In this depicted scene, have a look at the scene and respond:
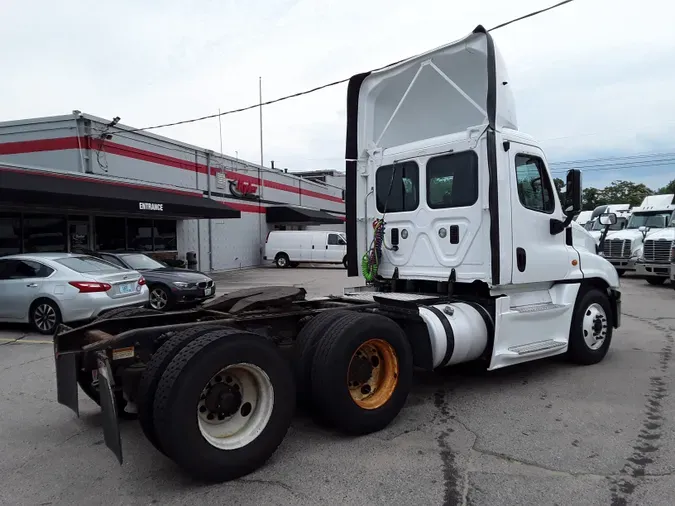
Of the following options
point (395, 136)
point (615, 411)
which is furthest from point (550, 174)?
point (615, 411)

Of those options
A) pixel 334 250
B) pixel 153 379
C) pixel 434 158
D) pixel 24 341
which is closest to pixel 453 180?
pixel 434 158

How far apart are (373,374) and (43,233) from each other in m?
16.1

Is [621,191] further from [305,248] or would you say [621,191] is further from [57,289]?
[57,289]

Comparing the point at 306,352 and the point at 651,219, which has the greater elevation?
the point at 651,219

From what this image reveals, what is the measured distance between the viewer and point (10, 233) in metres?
16.3

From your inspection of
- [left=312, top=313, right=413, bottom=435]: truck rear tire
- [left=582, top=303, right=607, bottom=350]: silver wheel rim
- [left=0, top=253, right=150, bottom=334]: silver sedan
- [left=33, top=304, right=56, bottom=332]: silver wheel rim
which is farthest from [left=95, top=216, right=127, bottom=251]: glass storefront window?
[left=582, top=303, right=607, bottom=350]: silver wheel rim

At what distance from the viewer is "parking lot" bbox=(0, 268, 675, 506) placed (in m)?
3.51

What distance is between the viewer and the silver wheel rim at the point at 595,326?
6594mm

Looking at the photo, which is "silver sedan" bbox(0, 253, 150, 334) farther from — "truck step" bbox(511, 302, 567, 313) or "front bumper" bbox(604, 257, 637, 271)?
"front bumper" bbox(604, 257, 637, 271)

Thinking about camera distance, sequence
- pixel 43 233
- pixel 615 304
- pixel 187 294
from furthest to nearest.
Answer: pixel 43 233 < pixel 187 294 < pixel 615 304

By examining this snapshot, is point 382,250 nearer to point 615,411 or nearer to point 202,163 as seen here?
point 615,411

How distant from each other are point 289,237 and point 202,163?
6.12 meters

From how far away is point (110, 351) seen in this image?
385 centimetres

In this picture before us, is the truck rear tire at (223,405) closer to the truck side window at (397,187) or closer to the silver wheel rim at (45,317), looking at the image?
the truck side window at (397,187)
